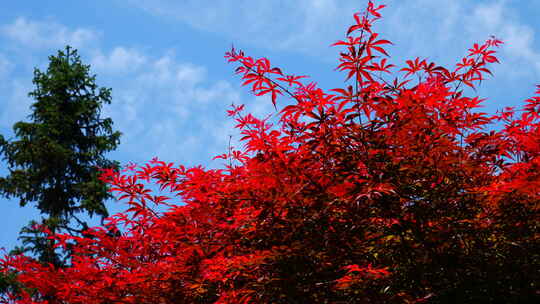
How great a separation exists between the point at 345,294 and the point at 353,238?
513mm

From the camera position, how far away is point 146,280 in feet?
18.5

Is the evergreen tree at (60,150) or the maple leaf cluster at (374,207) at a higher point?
the evergreen tree at (60,150)

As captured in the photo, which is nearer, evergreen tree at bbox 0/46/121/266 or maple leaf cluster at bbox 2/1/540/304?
maple leaf cluster at bbox 2/1/540/304

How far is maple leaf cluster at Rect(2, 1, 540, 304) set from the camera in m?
4.38

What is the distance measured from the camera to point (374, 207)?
15.0 feet

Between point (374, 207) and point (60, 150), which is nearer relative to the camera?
point (374, 207)

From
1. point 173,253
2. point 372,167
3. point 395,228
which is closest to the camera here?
point 372,167

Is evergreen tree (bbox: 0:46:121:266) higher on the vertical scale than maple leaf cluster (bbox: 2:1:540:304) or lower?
higher

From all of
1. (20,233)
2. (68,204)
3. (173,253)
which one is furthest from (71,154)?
(173,253)

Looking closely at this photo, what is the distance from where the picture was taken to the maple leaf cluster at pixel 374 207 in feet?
14.4

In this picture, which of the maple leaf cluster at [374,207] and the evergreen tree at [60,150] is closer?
the maple leaf cluster at [374,207]

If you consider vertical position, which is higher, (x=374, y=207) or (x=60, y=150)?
(x=60, y=150)

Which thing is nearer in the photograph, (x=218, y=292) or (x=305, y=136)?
(x=305, y=136)

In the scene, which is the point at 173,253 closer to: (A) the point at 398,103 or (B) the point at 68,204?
(A) the point at 398,103
